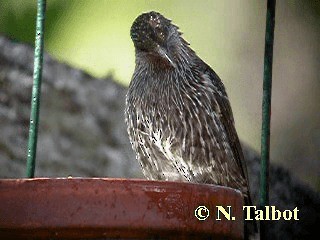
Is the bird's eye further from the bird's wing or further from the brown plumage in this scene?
the bird's wing

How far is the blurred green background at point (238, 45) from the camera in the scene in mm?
2742

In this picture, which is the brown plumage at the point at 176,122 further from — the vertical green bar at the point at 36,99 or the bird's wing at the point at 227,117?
the vertical green bar at the point at 36,99

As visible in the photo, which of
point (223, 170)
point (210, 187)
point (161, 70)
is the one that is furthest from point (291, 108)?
point (210, 187)

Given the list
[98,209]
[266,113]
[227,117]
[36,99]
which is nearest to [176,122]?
[227,117]

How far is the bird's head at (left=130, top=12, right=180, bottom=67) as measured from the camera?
271 cm

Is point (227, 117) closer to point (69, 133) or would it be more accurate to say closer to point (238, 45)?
point (238, 45)

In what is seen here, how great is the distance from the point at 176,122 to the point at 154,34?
28 centimetres

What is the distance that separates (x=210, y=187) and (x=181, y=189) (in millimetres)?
71

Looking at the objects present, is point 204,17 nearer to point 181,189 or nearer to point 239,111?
point 239,111

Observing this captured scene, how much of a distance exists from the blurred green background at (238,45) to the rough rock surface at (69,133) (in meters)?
0.06

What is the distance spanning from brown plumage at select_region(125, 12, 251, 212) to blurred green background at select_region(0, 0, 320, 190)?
0.23 ft

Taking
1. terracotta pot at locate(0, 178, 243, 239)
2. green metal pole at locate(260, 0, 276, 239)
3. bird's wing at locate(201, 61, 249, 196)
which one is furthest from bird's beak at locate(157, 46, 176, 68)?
terracotta pot at locate(0, 178, 243, 239)

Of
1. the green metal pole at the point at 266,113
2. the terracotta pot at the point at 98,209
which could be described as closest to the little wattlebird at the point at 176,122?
the green metal pole at the point at 266,113

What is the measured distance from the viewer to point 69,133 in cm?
281
